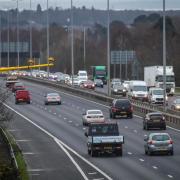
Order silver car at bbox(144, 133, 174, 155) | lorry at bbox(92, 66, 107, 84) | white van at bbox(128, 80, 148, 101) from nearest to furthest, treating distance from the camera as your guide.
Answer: silver car at bbox(144, 133, 174, 155), white van at bbox(128, 80, 148, 101), lorry at bbox(92, 66, 107, 84)

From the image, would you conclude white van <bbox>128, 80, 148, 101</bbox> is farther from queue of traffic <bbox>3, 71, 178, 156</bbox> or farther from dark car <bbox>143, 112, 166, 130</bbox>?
dark car <bbox>143, 112, 166, 130</bbox>

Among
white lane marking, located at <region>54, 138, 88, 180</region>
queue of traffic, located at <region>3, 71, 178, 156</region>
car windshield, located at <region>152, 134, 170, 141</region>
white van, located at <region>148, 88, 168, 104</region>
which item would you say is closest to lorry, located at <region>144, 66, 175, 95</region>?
queue of traffic, located at <region>3, 71, 178, 156</region>

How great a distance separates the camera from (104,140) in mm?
47344

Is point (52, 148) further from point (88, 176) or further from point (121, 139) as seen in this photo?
point (88, 176)

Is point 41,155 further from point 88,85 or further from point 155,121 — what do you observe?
point 88,85

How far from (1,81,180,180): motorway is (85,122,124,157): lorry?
16.3 inches

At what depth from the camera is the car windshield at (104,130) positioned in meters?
48.0

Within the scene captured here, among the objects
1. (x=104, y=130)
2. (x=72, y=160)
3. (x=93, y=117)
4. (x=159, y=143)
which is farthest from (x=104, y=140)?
(x=93, y=117)

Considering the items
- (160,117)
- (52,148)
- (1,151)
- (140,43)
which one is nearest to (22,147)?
(52,148)

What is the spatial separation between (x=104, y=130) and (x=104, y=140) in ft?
3.04

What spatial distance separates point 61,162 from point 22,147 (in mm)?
9193

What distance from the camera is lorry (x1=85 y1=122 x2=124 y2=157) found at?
4734 cm

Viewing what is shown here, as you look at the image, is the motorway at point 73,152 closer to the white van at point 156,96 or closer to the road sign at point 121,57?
the white van at point 156,96

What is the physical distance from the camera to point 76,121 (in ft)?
246
